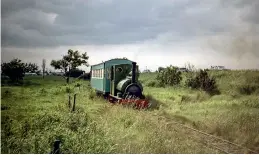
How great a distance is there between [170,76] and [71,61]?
453 inches

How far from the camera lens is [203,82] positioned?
12.5m

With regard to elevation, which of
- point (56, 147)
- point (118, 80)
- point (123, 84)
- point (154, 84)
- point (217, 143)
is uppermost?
point (118, 80)

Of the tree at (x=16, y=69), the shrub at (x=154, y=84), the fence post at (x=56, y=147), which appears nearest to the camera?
the fence post at (x=56, y=147)

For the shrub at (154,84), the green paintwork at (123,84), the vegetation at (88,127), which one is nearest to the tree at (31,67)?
the vegetation at (88,127)

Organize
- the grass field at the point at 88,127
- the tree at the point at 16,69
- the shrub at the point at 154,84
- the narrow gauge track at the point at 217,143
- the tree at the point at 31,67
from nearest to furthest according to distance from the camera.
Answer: the grass field at the point at 88,127 → the narrow gauge track at the point at 217,143 → the tree at the point at 16,69 → the tree at the point at 31,67 → the shrub at the point at 154,84

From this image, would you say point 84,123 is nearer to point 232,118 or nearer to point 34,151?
point 34,151

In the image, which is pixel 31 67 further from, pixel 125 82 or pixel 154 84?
pixel 154 84

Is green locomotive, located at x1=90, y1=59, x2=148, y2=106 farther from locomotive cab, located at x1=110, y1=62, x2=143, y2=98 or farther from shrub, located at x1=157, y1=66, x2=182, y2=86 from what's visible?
shrub, located at x1=157, y1=66, x2=182, y2=86

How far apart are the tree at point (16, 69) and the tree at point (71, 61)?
482mm

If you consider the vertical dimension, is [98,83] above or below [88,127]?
above

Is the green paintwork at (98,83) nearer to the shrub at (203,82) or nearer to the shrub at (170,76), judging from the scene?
the shrub at (203,82)

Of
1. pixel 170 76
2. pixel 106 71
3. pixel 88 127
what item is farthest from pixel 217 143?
pixel 170 76

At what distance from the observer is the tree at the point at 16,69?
4.65 meters

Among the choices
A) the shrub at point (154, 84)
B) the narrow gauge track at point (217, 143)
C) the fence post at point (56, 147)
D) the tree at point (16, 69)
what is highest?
the tree at point (16, 69)
